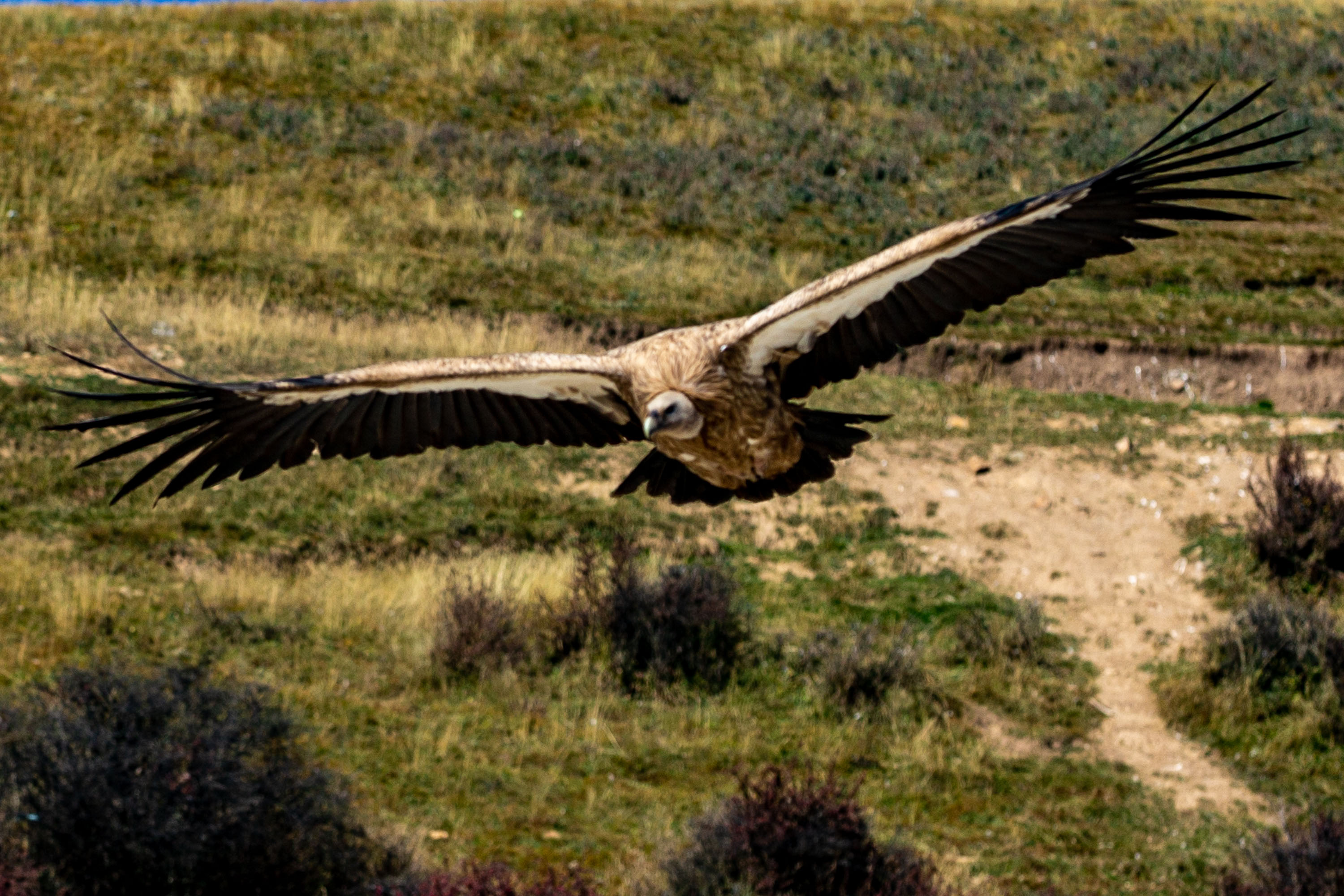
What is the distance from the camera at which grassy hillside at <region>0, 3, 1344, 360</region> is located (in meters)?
20.1

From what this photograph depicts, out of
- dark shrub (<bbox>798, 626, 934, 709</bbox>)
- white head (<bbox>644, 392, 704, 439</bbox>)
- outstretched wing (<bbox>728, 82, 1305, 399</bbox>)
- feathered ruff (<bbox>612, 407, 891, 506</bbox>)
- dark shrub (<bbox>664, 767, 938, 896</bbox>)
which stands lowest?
dark shrub (<bbox>664, 767, 938, 896</bbox>)

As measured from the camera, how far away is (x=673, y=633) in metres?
12.1

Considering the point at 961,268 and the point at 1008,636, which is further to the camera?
the point at 1008,636

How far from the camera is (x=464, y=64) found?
29672mm

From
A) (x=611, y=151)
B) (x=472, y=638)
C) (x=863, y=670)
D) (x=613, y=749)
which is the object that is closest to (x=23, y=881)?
(x=613, y=749)

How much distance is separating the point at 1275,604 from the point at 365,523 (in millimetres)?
7683

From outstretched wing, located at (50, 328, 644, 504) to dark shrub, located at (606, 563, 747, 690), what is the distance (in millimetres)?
4889

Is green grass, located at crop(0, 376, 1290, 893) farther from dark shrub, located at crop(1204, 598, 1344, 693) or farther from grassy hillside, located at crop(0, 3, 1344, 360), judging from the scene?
grassy hillside, located at crop(0, 3, 1344, 360)

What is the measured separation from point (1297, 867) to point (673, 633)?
4833 mm

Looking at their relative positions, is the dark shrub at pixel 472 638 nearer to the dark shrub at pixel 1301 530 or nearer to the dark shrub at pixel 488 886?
the dark shrub at pixel 488 886

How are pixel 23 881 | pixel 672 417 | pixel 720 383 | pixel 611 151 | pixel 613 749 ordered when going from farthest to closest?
pixel 611 151
pixel 613 749
pixel 23 881
pixel 720 383
pixel 672 417

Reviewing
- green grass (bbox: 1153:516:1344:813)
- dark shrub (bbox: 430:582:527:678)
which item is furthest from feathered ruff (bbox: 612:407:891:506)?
green grass (bbox: 1153:516:1344:813)

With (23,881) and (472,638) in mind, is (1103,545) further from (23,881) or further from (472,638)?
(23,881)

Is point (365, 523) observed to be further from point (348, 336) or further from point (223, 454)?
point (223, 454)
